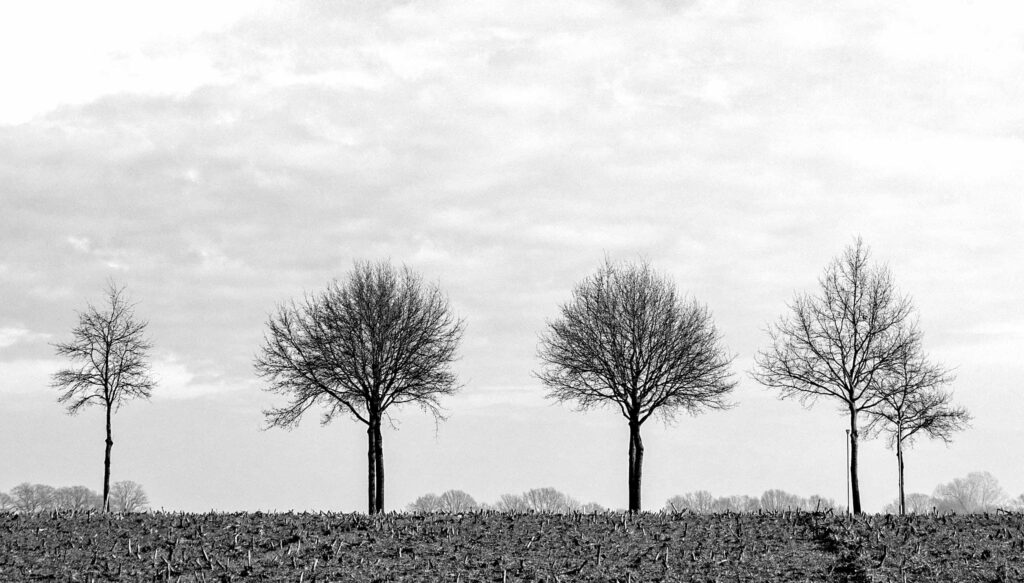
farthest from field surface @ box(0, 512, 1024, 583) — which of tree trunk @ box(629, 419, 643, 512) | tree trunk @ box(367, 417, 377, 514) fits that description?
tree trunk @ box(367, 417, 377, 514)

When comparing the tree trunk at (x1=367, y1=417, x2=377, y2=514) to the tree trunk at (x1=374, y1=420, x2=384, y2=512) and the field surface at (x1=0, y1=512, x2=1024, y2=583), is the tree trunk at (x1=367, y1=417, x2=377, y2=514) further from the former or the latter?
the field surface at (x1=0, y1=512, x2=1024, y2=583)

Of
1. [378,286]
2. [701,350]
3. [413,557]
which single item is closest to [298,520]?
[413,557]

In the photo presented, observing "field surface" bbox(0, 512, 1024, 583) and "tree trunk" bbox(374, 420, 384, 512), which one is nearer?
"field surface" bbox(0, 512, 1024, 583)

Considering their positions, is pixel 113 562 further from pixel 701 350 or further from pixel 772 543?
pixel 701 350

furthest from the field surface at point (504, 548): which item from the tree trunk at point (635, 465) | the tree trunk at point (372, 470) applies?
the tree trunk at point (372, 470)

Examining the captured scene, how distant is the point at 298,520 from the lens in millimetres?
19203

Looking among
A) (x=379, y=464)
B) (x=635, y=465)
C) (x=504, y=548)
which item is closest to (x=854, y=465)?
(x=635, y=465)

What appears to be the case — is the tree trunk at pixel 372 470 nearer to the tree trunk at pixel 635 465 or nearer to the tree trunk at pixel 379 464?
the tree trunk at pixel 379 464

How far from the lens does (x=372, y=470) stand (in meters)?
31.8

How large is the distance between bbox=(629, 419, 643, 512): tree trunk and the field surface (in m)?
11.6

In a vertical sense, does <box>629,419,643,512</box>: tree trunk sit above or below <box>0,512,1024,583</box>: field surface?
above

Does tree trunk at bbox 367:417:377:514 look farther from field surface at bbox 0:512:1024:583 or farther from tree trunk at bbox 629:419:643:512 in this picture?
field surface at bbox 0:512:1024:583

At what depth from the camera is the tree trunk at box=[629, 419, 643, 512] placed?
104 ft

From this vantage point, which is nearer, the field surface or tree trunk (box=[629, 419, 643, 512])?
the field surface
